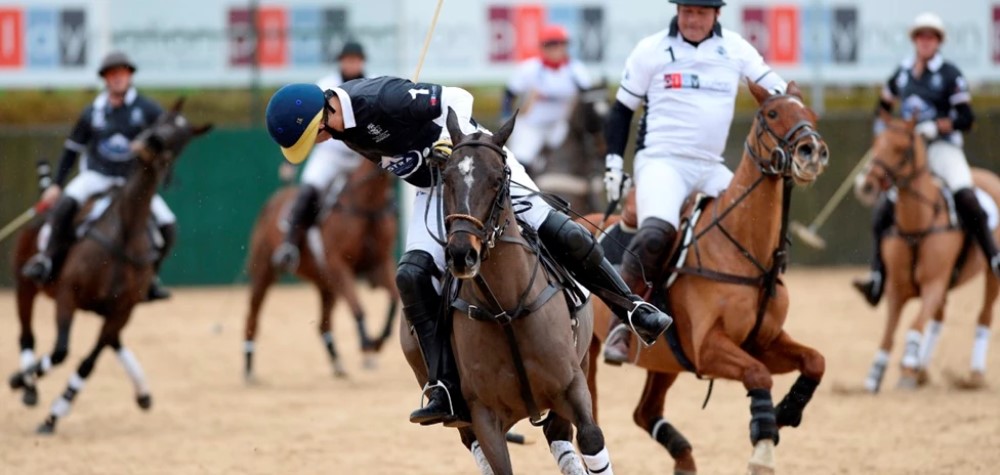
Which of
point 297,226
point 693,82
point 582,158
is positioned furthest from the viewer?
point 582,158

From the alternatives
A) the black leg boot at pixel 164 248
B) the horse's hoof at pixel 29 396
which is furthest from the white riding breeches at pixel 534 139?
the horse's hoof at pixel 29 396

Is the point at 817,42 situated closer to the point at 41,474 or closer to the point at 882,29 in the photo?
the point at 882,29

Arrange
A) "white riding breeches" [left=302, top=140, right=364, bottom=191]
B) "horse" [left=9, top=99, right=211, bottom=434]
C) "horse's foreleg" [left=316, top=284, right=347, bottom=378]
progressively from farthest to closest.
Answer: "white riding breeches" [left=302, top=140, right=364, bottom=191]
"horse's foreleg" [left=316, top=284, right=347, bottom=378]
"horse" [left=9, top=99, right=211, bottom=434]

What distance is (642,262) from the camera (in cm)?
816

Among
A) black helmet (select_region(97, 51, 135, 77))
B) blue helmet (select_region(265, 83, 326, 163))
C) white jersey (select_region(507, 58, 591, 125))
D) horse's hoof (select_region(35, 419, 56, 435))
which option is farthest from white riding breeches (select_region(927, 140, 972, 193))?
horse's hoof (select_region(35, 419, 56, 435))

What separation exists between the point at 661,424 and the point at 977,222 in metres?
4.80

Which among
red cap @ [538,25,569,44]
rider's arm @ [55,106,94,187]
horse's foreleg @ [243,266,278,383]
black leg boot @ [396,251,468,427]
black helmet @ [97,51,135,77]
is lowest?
horse's foreleg @ [243,266,278,383]

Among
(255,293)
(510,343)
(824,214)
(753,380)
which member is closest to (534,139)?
(824,214)

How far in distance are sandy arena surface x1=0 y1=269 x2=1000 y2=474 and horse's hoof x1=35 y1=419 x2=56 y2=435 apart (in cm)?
13

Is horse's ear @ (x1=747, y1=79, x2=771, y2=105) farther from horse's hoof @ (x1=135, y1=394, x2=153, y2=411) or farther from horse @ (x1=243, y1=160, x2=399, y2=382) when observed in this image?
horse @ (x1=243, y1=160, x2=399, y2=382)

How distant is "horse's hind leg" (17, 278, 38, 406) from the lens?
11.8 m

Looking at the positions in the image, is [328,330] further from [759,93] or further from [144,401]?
[759,93]

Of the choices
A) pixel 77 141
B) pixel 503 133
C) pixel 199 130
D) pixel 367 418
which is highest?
pixel 503 133

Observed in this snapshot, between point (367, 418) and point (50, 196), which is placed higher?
point (50, 196)
